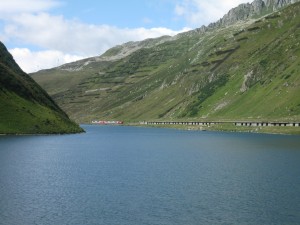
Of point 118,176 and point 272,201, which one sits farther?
point 118,176

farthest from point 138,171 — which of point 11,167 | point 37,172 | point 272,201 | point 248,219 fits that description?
point 248,219

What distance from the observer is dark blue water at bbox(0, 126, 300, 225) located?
56.2 m

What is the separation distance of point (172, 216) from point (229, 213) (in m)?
7.80

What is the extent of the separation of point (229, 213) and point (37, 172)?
50.5m

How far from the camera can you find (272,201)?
210 feet

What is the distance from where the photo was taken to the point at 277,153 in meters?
125

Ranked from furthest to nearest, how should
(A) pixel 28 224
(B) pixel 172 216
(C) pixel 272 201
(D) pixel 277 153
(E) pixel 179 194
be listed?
(D) pixel 277 153
(E) pixel 179 194
(C) pixel 272 201
(B) pixel 172 216
(A) pixel 28 224

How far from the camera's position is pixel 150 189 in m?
73.9

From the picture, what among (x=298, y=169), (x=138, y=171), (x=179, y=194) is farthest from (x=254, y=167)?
(x=179, y=194)

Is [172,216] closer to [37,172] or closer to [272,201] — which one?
[272,201]

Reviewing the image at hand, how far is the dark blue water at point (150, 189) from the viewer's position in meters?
56.2

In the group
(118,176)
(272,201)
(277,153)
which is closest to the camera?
(272,201)

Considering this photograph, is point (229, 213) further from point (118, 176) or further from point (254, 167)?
point (254, 167)

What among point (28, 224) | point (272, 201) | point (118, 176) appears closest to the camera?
point (28, 224)
